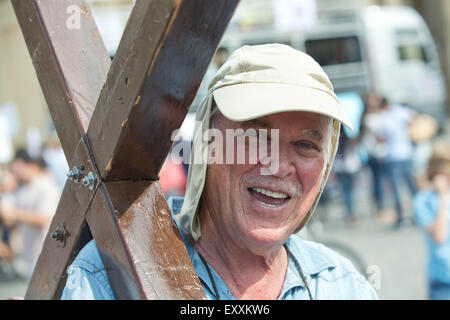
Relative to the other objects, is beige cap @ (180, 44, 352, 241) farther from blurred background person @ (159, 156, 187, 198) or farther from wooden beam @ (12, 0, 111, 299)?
blurred background person @ (159, 156, 187, 198)

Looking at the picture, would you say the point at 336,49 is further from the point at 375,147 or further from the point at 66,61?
the point at 66,61

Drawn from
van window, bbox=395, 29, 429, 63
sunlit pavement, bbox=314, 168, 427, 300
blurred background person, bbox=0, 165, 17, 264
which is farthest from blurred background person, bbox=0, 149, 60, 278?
van window, bbox=395, 29, 429, 63

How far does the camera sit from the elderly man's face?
4.55 ft

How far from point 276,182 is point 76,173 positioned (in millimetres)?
461

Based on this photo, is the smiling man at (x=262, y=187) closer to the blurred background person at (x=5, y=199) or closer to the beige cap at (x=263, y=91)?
the beige cap at (x=263, y=91)

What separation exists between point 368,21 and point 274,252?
13569 mm

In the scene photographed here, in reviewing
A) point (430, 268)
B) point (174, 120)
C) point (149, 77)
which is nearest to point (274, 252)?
point (174, 120)

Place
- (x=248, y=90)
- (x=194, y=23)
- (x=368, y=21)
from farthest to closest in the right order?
(x=368, y=21), (x=248, y=90), (x=194, y=23)

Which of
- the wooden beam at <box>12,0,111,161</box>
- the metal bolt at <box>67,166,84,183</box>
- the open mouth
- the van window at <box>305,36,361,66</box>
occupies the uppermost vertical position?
the van window at <box>305,36,361,66</box>

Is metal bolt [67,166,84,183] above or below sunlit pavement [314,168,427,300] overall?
below

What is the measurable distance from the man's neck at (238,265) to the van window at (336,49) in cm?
1193

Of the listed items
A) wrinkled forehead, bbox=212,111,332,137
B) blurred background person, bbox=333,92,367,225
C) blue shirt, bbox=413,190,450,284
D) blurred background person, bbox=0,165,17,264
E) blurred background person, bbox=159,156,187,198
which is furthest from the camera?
blurred background person, bbox=333,92,367,225
